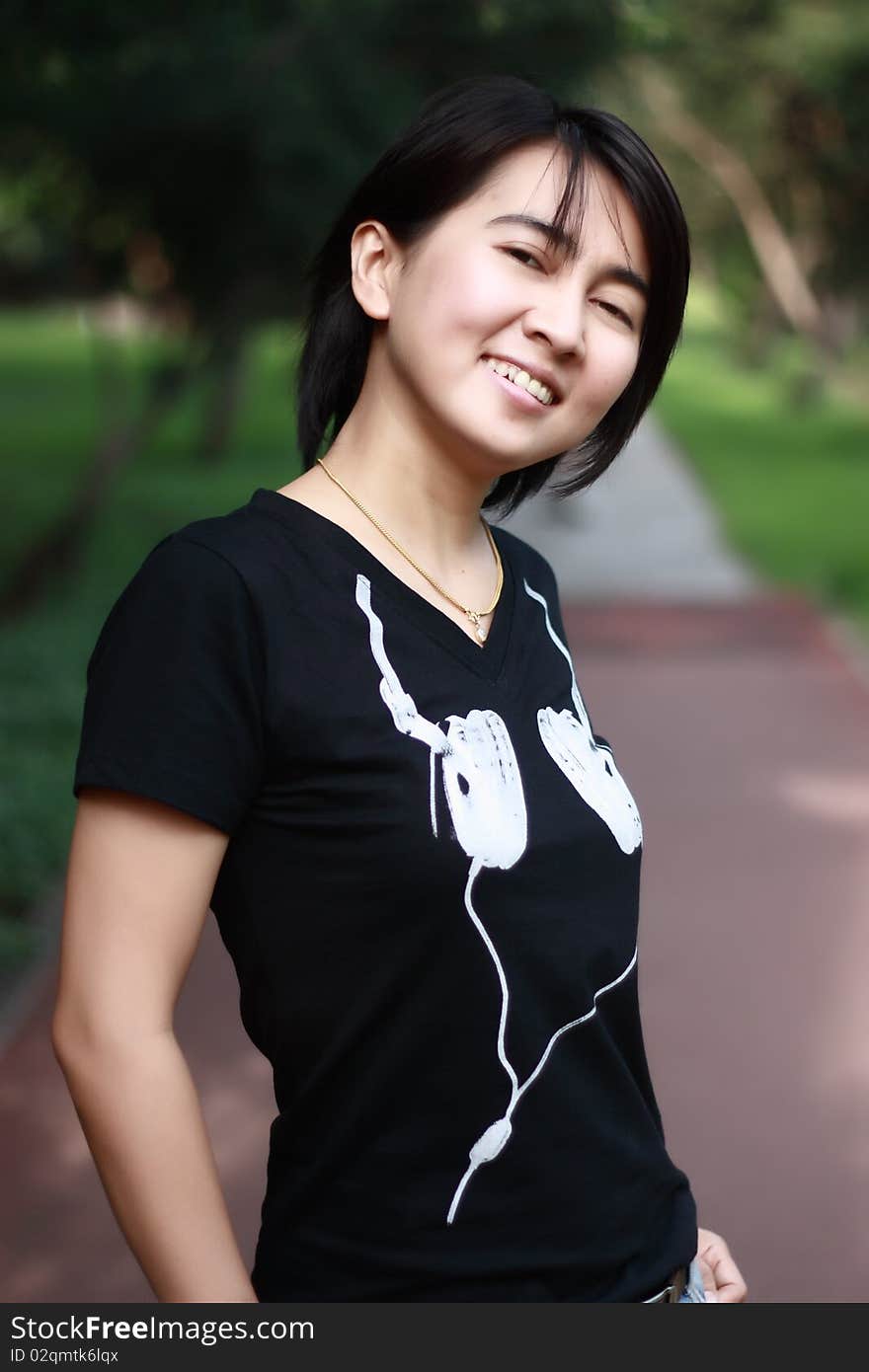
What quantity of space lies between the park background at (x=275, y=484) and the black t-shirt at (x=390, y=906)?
702 millimetres

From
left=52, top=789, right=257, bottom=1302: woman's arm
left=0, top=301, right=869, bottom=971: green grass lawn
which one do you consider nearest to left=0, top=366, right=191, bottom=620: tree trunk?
left=0, top=301, right=869, bottom=971: green grass lawn

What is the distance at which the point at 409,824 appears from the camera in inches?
55.7

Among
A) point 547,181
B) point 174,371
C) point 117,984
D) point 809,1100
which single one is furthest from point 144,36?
point 117,984

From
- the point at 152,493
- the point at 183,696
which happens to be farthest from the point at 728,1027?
Answer: the point at 152,493

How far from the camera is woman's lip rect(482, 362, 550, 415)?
154 centimetres

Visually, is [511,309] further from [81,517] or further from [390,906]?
Answer: [81,517]

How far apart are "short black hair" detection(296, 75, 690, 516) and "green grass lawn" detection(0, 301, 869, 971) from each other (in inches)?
11.3

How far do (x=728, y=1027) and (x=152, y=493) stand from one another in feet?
41.4

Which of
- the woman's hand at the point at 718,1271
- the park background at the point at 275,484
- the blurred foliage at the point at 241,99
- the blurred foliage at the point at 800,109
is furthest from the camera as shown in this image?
the blurred foliage at the point at 800,109

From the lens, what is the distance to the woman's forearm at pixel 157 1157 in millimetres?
1364

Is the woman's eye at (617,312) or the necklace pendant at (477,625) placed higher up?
the woman's eye at (617,312)

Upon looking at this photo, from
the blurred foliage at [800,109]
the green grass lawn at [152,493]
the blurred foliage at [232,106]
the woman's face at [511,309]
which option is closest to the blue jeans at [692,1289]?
the woman's face at [511,309]

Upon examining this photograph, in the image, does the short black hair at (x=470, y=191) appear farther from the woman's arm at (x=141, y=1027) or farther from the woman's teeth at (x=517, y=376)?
the woman's arm at (x=141, y=1027)

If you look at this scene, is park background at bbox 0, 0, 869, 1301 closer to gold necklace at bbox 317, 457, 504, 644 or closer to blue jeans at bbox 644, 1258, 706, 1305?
gold necklace at bbox 317, 457, 504, 644
